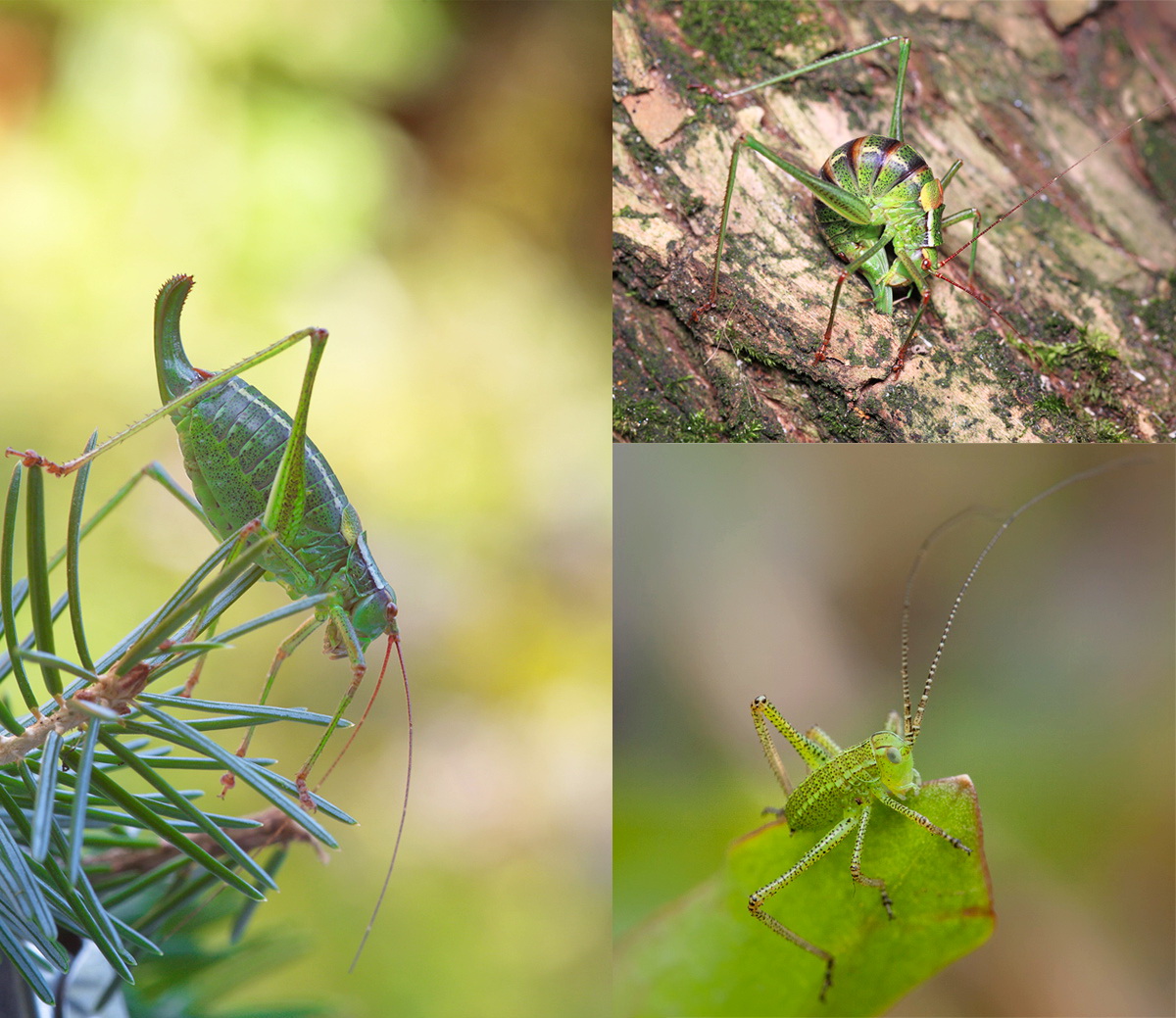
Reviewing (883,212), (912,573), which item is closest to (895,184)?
(883,212)

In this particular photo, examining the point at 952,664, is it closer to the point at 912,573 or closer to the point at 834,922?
the point at 912,573

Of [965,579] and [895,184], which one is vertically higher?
[895,184]

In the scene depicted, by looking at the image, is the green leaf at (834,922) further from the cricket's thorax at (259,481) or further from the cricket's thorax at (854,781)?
the cricket's thorax at (259,481)

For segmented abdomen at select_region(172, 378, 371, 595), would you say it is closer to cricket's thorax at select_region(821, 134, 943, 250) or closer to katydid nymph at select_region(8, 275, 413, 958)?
katydid nymph at select_region(8, 275, 413, 958)

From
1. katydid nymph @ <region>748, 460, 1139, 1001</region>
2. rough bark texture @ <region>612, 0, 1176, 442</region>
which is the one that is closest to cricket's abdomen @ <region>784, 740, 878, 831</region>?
katydid nymph @ <region>748, 460, 1139, 1001</region>

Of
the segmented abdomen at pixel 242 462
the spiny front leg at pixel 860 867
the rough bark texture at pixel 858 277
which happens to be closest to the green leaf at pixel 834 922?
the spiny front leg at pixel 860 867

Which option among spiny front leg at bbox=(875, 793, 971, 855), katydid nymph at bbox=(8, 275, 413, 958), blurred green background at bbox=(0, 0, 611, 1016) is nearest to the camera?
katydid nymph at bbox=(8, 275, 413, 958)
